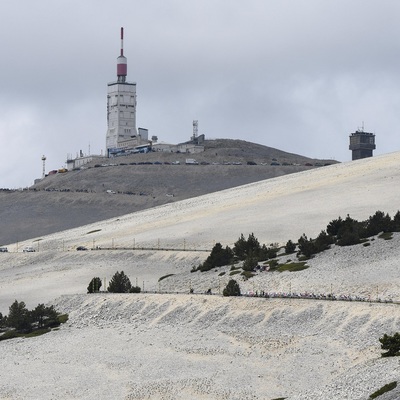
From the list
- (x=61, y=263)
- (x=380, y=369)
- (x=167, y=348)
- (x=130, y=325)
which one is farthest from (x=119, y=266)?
(x=380, y=369)

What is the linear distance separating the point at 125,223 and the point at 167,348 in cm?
7685

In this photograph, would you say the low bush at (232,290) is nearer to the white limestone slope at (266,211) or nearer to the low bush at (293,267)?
the low bush at (293,267)

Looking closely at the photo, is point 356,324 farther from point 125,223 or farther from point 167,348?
point 125,223

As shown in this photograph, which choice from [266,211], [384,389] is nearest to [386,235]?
[266,211]

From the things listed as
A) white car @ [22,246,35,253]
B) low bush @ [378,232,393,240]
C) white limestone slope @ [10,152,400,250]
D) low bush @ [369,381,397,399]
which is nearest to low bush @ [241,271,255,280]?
low bush @ [378,232,393,240]

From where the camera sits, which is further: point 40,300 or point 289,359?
point 40,300

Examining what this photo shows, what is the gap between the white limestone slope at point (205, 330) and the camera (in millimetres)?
65250

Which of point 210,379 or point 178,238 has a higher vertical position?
point 178,238

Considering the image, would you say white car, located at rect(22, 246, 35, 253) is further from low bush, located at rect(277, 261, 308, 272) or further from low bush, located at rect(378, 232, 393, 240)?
low bush, located at rect(378, 232, 393, 240)

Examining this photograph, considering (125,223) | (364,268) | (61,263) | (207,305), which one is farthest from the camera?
(125,223)

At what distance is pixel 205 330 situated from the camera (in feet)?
253

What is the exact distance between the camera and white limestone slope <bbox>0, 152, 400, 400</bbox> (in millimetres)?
65250

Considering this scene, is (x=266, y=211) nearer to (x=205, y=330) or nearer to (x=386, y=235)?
(x=386, y=235)

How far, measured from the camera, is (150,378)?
6831cm
